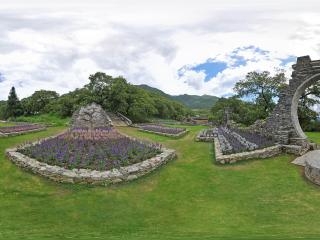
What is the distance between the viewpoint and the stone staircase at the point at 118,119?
47631mm

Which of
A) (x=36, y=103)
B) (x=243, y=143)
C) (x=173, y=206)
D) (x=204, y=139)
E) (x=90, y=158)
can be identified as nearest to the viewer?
(x=173, y=206)

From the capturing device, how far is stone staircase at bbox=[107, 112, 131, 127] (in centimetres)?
4763

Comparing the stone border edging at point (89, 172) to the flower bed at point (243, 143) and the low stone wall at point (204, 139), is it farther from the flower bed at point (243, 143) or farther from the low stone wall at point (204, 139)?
the low stone wall at point (204, 139)

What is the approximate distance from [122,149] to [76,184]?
514 cm

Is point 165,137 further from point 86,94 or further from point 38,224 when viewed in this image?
point 86,94

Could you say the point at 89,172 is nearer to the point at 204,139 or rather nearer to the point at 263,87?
the point at 204,139

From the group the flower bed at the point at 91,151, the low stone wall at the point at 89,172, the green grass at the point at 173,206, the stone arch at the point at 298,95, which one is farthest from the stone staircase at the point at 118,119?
the green grass at the point at 173,206

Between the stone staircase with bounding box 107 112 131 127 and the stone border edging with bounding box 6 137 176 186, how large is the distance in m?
27.9

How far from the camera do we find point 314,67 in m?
22.8

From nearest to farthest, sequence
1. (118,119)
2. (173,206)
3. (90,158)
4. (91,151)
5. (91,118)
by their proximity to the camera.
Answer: (173,206) < (90,158) < (91,151) < (91,118) < (118,119)

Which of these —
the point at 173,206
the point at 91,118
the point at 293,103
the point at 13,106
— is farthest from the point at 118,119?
the point at 173,206

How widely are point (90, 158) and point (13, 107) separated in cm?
5101

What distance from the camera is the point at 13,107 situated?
65625mm

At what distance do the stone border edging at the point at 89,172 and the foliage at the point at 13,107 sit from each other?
48609 millimetres
